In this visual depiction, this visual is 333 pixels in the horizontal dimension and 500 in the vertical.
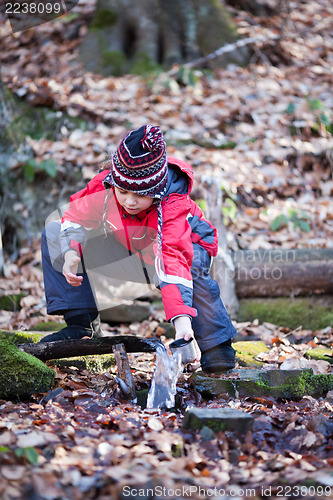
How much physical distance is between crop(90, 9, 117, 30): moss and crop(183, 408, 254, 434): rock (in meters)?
9.23

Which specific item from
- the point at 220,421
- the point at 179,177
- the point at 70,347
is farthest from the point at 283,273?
the point at 220,421

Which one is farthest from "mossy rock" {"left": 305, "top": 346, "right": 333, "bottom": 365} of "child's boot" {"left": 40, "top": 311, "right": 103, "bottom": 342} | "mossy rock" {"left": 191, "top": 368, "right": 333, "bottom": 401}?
"child's boot" {"left": 40, "top": 311, "right": 103, "bottom": 342}

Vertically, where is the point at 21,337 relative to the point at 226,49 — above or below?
below

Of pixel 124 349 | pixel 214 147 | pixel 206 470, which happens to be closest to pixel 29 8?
pixel 214 147

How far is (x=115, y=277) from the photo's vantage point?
11.6 ft

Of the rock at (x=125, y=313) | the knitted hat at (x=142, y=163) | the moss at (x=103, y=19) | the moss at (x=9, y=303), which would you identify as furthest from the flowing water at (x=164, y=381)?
the moss at (x=103, y=19)

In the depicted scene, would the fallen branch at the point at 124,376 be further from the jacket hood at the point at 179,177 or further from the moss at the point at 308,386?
the jacket hood at the point at 179,177

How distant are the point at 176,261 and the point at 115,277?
957 millimetres

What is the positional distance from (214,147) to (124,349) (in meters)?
4.72

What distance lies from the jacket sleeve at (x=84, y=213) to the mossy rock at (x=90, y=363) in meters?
0.79

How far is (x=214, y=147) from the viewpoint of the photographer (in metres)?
6.86

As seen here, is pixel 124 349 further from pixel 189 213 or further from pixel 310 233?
pixel 310 233

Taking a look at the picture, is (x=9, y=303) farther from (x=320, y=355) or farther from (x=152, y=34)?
(x=152, y=34)

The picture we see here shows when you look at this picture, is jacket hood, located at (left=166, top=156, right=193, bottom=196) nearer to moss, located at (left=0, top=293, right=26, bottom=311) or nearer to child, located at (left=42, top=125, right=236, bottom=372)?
child, located at (left=42, top=125, right=236, bottom=372)
